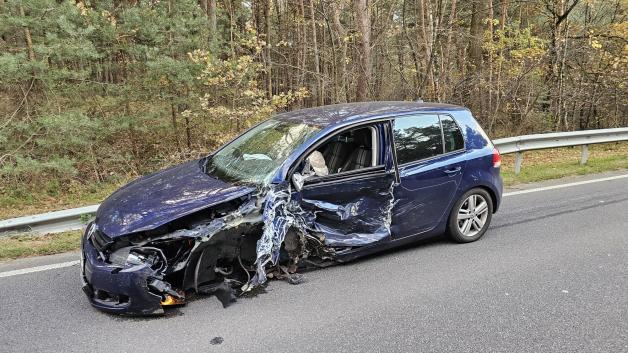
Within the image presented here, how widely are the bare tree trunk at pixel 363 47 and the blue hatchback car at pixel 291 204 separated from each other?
6794 mm

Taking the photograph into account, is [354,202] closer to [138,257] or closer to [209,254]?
[209,254]

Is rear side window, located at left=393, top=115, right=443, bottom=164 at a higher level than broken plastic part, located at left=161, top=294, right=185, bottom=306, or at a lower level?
higher

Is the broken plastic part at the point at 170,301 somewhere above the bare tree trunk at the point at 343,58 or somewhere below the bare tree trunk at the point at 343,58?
below

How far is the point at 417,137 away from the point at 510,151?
5.19 metres

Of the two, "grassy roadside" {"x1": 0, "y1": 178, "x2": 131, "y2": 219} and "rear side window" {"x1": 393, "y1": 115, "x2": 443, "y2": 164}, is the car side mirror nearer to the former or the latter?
"rear side window" {"x1": 393, "y1": 115, "x2": 443, "y2": 164}

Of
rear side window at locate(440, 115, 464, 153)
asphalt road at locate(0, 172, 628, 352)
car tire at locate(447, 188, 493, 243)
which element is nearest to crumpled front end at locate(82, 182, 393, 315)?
asphalt road at locate(0, 172, 628, 352)

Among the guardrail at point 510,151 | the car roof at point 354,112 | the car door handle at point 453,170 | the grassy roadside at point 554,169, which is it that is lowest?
the grassy roadside at point 554,169

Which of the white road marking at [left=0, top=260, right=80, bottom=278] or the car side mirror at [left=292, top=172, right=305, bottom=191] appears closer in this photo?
the car side mirror at [left=292, top=172, right=305, bottom=191]

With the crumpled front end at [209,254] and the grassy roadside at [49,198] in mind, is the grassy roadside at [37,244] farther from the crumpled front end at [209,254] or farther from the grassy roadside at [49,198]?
the grassy roadside at [49,198]

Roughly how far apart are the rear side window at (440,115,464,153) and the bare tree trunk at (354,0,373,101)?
697cm

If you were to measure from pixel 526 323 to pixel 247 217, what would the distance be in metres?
2.38

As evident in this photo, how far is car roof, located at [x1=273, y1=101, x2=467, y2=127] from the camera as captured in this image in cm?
461

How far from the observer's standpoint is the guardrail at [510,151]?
535 centimetres

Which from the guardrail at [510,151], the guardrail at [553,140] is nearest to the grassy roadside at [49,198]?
the guardrail at [510,151]
